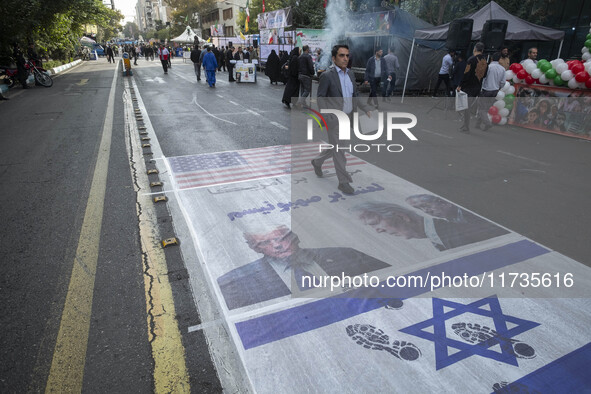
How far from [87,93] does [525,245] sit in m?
16.8

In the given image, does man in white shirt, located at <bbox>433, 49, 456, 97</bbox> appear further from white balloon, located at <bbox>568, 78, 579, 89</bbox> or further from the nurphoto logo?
white balloon, located at <bbox>568, 78, 579, 89</bbox>

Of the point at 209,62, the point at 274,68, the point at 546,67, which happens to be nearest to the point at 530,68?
the point at 546,67

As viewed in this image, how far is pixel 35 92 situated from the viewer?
1591cm

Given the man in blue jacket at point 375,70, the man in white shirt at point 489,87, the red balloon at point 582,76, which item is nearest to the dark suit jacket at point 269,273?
the man in white shirt at point 489,87

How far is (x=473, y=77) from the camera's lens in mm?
9211

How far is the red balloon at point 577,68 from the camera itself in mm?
8422

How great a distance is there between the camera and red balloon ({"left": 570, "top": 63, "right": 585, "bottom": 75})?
8.42 meters

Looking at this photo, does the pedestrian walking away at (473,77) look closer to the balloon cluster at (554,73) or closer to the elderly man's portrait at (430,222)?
the balloon cluster at (554,73)

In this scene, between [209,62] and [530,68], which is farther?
[209,62]

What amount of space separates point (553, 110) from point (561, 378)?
359 inches

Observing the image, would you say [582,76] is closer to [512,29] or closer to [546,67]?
[546,67]

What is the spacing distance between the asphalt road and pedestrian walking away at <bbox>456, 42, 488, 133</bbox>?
56 centimetres

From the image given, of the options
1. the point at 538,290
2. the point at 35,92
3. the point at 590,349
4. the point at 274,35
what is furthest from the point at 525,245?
the point at 274,35

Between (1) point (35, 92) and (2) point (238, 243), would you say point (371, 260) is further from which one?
(1) point (35, 92)
